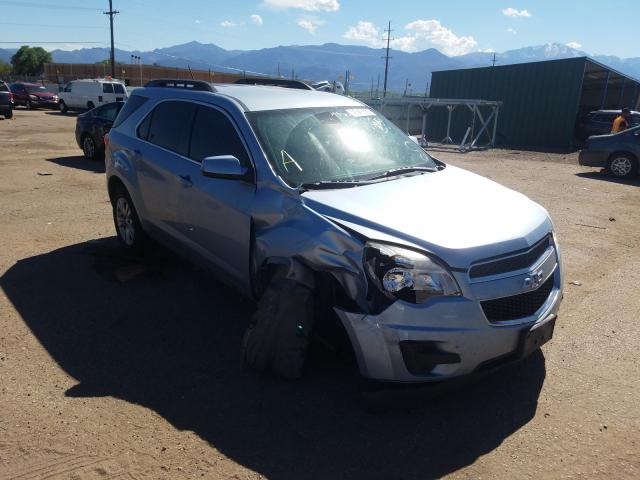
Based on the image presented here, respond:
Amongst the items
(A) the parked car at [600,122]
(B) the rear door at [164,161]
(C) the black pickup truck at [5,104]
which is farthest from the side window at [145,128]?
(C) the black pickup truck at [5,104]

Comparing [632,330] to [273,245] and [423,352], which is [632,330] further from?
[273,245]

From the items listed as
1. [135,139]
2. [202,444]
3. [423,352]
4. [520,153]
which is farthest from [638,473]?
[520,153]

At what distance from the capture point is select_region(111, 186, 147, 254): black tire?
5453mm

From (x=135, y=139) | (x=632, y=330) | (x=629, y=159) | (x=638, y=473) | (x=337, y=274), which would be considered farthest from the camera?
(x=629, y=159)

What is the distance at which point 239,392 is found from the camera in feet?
11.0

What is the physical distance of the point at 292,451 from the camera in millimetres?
2822

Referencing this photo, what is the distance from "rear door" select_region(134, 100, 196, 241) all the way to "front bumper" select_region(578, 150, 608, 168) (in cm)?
1207

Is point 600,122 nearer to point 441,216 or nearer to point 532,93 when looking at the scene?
point 532,93

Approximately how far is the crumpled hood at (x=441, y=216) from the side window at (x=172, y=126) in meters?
1.75

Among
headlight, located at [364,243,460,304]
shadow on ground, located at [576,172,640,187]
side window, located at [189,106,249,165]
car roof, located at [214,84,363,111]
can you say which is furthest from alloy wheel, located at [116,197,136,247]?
shadow on ground, located at [576,172,640,187]

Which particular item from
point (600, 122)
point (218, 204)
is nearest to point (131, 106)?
point (218, 204)

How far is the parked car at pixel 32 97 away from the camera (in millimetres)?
34250

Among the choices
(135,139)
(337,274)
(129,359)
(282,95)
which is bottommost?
(129,359)

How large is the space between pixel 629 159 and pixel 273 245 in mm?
12577
